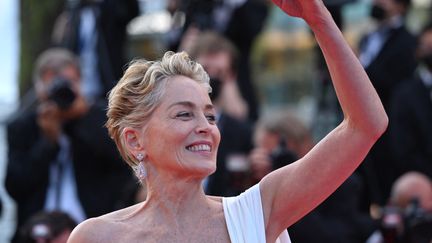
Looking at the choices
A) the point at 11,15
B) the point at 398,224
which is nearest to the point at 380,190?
the point at 398,224

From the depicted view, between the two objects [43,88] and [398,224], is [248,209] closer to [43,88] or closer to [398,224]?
[398,224]

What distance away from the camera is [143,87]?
13.1 ft

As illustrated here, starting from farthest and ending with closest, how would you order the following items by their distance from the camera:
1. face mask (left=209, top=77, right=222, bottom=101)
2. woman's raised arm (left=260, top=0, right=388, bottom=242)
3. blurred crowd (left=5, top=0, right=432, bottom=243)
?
face mask (left=209, top=77, right=222, bottom=101) < blurred crowd (left=5, top=0, right=432, bottom=243) < woman's raised arm (left=260, top=0, right=388, bottom=242)

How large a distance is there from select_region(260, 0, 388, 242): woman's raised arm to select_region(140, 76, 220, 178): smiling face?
0.79 feet

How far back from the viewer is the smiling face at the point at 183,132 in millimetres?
3881

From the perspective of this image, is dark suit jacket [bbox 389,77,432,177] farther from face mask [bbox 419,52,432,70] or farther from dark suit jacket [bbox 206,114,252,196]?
dark suit jacket [bbox 206,114,252,196]

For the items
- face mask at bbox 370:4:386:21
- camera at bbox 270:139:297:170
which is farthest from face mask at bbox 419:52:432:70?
camera at bbox 270:139:297:170

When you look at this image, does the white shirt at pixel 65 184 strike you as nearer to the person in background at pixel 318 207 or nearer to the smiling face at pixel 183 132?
the person in background at pixel 318 207

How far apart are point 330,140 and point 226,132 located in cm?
382

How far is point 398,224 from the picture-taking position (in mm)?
6613

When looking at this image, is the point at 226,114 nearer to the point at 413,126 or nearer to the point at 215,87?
the point at 215,87

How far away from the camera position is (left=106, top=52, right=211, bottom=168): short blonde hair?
3.98 m

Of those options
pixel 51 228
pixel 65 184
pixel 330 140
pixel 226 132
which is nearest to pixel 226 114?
pixel 226 132

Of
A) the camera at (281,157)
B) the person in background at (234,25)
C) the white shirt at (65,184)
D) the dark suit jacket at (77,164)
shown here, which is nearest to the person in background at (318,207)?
the camera at (281,157)
